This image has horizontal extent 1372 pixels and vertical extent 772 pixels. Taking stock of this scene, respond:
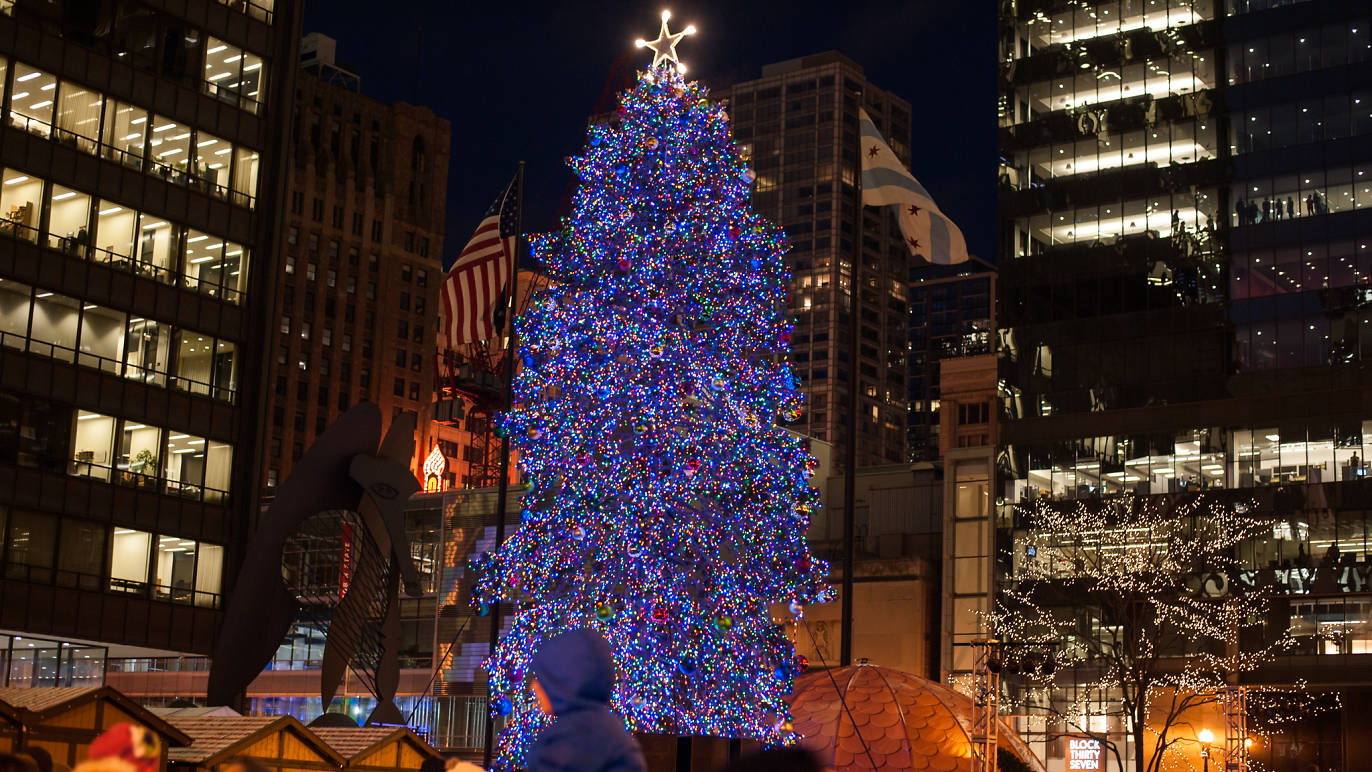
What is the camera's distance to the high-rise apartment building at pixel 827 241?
602 ft

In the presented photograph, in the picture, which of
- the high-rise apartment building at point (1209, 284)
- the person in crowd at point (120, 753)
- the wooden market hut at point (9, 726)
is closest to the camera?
the person in crowd at point (120, 753)

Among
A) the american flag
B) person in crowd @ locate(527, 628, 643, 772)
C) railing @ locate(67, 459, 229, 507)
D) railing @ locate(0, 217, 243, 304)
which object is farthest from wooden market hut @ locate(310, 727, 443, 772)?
railing @ locate(0, 217, 243, 304)

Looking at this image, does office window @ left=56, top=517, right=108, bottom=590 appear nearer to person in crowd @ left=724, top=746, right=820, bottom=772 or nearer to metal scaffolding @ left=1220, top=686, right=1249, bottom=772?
metal scaffolding @ left=1220, top=686, right=1249, bottom=772

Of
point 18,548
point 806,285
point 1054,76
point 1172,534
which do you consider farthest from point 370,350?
point 18,548

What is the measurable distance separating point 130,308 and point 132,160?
158 inches

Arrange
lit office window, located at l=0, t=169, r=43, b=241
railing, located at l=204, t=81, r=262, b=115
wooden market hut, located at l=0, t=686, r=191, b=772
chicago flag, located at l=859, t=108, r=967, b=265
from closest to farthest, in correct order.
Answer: wooden market hut, located at l=0, t=686, r=191, b=772
chicago flag, located at l=859, t=108, r=967, b=265
lit office window, located at l=0, t=169, r=43, b=241
railing, located at l=204, t=81, r=262, b=115

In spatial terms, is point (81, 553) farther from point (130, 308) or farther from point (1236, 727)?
point (1236, 727)

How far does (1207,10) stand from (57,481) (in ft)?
157

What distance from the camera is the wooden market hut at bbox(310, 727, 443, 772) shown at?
2239cm

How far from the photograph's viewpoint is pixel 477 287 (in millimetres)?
44281

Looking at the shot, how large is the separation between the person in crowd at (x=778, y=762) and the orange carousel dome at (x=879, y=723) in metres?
31.9

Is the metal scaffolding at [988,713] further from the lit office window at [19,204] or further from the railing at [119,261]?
the lit office window at [19,204]

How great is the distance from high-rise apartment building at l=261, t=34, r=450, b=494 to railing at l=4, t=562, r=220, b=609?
91.2 m

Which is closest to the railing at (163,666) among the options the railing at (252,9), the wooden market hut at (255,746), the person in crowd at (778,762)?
the railing at (252,9)
